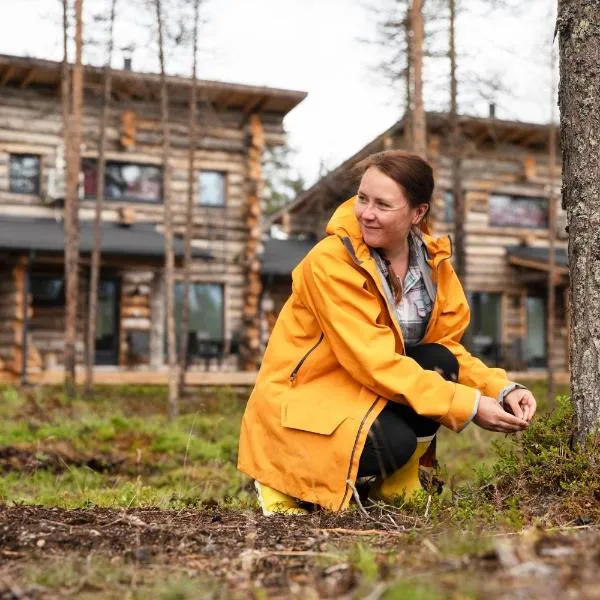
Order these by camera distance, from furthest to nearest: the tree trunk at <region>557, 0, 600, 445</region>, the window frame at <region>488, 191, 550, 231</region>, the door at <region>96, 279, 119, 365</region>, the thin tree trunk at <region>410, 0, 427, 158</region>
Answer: the window frame at <region>488, 191, 550, 231</region> → the door at <region>96, 279, 119, 365</region> → the thin tree trunk at <region>410, 0, 427, 158</region> → the tree trunk at <region>557, 0, 600, 445</region>

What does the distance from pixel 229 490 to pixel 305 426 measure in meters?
2.85

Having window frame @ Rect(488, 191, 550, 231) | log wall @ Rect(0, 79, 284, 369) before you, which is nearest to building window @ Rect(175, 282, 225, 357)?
log wall @ Rect(0, 79, 284, 369)

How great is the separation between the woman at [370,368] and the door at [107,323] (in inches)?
656

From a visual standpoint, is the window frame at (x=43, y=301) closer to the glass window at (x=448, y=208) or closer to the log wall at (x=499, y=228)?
the log wall at (x=499, y=228)

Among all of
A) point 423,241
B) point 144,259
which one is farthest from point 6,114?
point 423,241

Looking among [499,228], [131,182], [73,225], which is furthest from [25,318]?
[499,228]

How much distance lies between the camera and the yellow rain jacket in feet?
12.4

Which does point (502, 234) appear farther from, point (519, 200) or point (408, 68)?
point (408, 68)

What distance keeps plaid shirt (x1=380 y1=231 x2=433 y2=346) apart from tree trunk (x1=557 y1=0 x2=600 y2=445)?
0.72 m

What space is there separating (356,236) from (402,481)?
3.89ft

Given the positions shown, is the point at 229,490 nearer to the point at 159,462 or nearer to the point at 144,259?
the point at 159,462

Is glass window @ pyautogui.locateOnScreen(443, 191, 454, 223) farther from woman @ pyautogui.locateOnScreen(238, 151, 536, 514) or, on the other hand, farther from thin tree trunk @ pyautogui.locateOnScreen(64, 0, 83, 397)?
woman @ pyautogui.locateOnScreen(238, 151, 536, 514)

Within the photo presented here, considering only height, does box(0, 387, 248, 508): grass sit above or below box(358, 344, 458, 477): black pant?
below

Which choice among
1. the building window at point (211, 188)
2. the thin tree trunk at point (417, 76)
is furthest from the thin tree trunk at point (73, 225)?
the building window at point (211, 188)
